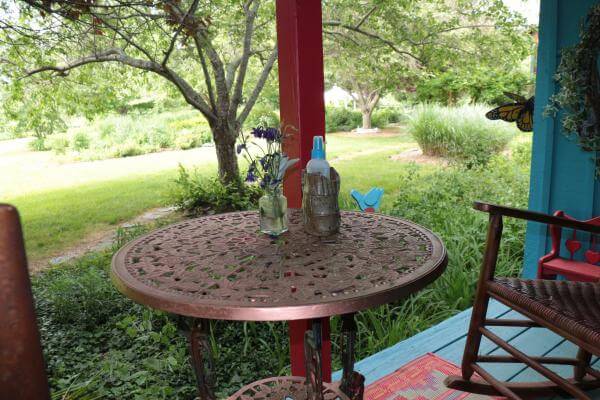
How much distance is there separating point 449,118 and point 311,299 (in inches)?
179

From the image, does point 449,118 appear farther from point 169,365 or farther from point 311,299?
point 311,299

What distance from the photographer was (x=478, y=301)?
1.41 metres

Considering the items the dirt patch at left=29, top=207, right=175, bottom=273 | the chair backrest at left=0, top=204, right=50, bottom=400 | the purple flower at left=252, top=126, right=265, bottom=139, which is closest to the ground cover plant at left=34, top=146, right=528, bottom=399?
the dirt patch at left=29, top=207, right=175, bottom=273

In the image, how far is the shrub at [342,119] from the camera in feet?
22.9

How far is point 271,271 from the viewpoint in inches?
39.2

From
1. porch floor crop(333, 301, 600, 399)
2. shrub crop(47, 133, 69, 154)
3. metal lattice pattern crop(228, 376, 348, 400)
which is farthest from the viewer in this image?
shrub crop(47, 133, 69, 154)

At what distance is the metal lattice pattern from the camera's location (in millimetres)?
1318

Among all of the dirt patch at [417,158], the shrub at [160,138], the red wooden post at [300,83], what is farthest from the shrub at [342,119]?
the red wooden post at [300,83]

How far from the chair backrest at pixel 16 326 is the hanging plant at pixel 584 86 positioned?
2235mm

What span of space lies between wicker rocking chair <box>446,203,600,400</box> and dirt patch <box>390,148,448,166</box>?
3.64 meters

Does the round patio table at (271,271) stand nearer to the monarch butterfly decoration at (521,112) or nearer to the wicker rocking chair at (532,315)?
the wicker rocking chair at (532,315)

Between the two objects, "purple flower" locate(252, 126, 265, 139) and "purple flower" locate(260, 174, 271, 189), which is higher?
"purple flower" locate(252, 126, 265, 139)

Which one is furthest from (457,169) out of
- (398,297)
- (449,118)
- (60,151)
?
(398,297)

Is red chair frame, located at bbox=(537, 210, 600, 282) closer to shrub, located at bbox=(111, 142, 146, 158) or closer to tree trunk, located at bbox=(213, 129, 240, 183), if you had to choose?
tree trunk, located at bbox=(213, 129, 240, 183)
